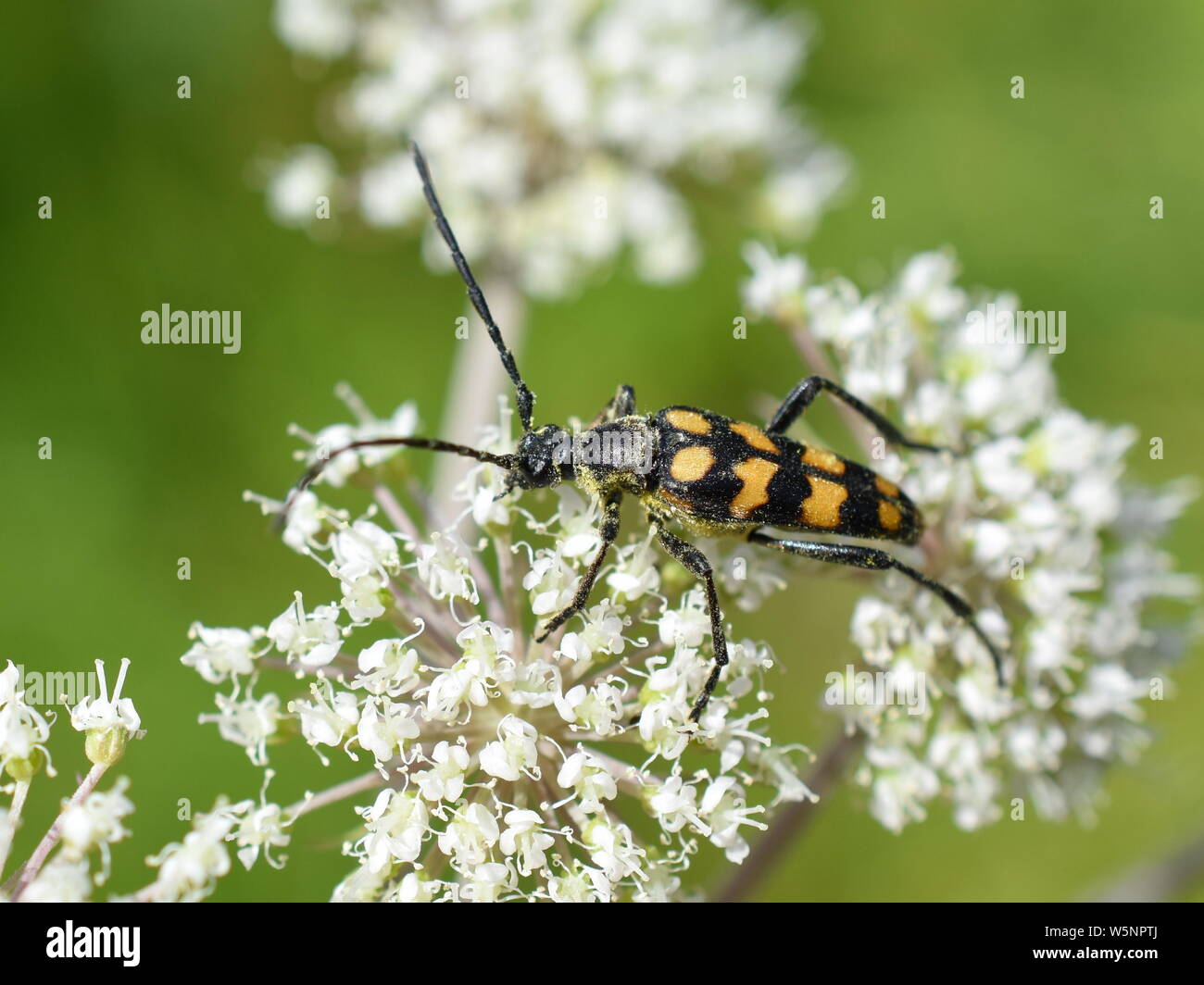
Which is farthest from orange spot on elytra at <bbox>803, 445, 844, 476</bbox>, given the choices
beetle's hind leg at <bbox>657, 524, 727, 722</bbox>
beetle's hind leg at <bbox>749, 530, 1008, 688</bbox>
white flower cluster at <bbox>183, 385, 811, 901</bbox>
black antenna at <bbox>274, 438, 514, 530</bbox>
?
black antenna at <bbox>274, 438, 514, 530</bbox>

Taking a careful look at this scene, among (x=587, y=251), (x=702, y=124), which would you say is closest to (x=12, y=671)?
(x=587, y=251)

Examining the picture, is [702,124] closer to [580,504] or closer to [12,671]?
[580,504]

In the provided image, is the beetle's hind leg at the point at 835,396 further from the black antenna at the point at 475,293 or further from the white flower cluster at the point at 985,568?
the black antenna at the point at 475,293

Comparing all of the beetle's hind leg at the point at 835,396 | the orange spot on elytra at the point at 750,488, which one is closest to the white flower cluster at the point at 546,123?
the beetle's hind leg at the point at 835,396

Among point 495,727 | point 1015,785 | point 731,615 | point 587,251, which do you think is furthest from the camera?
point 731,615

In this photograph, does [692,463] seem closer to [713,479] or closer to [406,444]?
[713,479]

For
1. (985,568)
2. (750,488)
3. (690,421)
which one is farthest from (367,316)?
(985,568)
